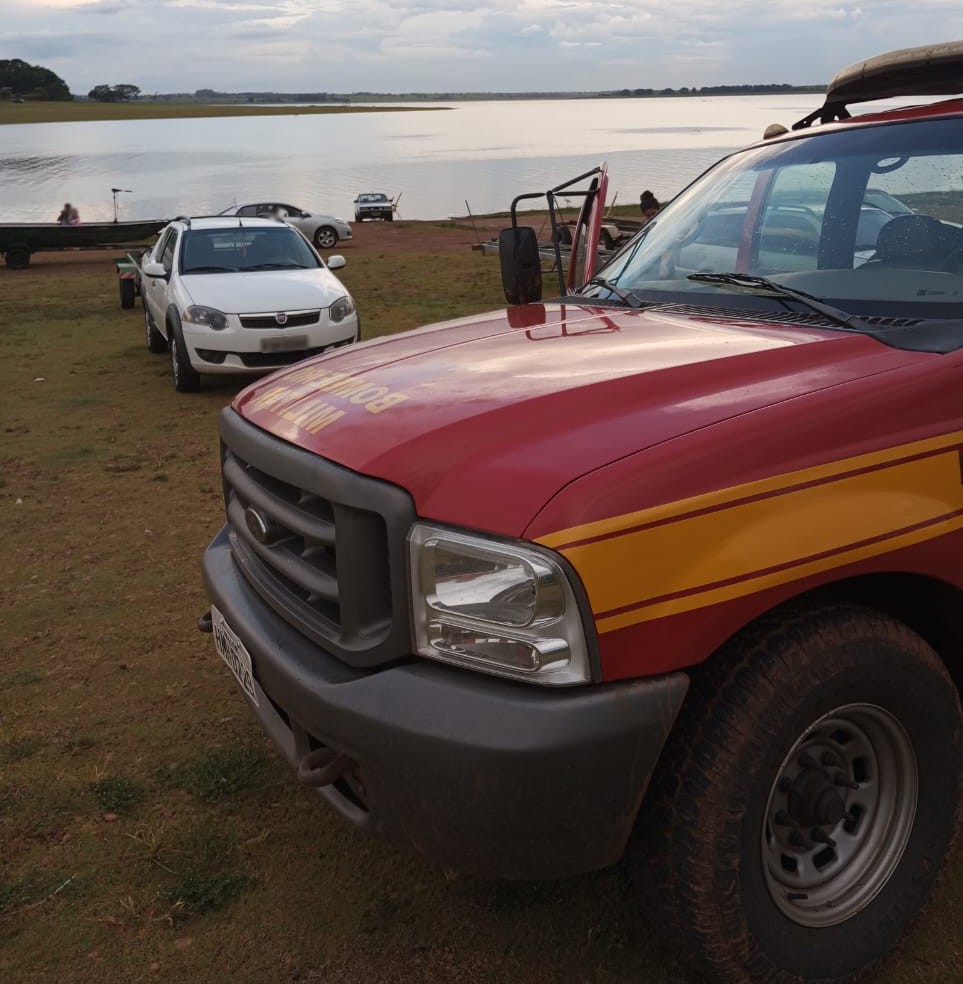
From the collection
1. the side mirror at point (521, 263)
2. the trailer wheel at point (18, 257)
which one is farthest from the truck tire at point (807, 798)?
the trailer wheel at point (18, 257)

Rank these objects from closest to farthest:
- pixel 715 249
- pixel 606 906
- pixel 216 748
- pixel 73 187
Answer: pixel 606 906 → pixel 715 249 → pixel 216 748 → pixel 73 187

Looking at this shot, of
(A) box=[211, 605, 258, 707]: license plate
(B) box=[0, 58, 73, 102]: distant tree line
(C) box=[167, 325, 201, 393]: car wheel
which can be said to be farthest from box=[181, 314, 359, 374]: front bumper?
(B) box=[0, 58, 73, 102]: distant tree line

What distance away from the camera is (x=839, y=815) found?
2320mm

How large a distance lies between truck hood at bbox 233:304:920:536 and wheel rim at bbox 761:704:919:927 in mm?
761

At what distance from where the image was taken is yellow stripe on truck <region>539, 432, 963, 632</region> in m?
1.94

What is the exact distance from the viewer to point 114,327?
14.0 metres

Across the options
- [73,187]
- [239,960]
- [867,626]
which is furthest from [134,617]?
[73,187]

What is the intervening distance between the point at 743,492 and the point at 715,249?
1.61 meters

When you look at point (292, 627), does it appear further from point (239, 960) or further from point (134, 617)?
point (134, 617)

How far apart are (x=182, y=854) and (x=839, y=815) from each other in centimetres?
189

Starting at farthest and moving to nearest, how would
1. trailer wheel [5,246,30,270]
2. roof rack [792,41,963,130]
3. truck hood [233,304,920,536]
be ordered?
1. trailer wheel [5,246,30,270]
2. roof rack [792,41,963,130]
3. truck hood [233,304,920,536]

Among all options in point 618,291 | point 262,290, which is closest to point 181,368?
point 262,290

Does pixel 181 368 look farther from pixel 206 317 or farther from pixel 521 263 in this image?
pixel 521 263

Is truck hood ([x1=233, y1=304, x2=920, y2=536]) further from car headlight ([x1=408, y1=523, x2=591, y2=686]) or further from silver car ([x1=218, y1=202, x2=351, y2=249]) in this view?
silver car ([x1=218, y1=202, x2=351, y2=249])
